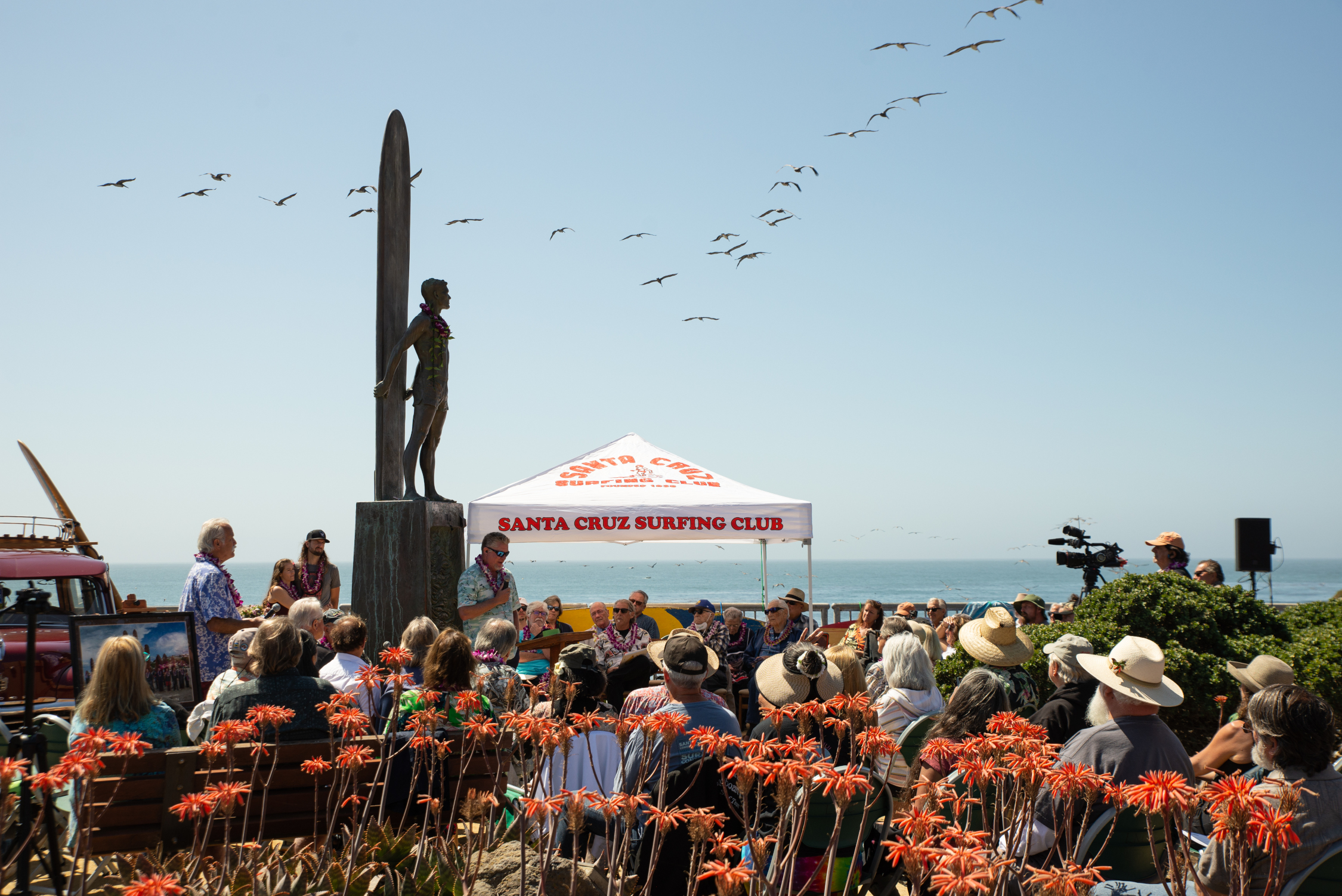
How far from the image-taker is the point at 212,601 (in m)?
5.75

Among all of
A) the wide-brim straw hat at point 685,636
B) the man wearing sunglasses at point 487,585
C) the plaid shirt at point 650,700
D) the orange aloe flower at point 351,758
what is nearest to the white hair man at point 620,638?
the man wearing sunglasses at point 487,585

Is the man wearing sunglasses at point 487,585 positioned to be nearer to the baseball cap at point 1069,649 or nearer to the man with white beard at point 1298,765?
the baseball cap at point 1069,649

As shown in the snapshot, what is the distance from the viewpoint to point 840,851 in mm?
3256

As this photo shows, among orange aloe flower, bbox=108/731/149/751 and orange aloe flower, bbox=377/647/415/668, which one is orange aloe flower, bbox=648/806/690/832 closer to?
orange aloe flower, bbox=377/647/415/668

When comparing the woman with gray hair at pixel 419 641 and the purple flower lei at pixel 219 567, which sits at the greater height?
the purple flower lei at pixel 219 567

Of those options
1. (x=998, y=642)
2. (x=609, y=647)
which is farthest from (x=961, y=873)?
(x=609, y=647)

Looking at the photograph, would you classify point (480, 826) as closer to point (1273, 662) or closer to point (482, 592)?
point (1273, 662)

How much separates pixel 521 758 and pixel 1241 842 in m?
1.60

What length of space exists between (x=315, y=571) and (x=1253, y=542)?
11301 mm

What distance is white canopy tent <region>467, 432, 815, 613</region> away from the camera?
948 cm

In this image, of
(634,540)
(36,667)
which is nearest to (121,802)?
(36,667)

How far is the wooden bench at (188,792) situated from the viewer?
3.12 metres

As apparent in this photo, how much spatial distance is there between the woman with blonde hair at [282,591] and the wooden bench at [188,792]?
11.9ft

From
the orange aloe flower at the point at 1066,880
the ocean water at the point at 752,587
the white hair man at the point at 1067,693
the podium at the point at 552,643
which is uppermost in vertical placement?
the orange aloe flower at the point at 1066,880
